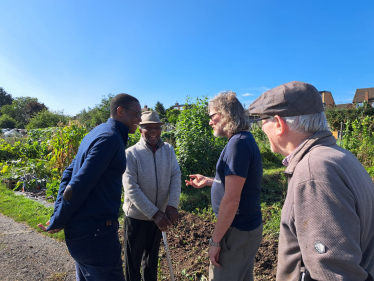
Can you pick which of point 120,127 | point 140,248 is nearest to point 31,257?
point 140,248

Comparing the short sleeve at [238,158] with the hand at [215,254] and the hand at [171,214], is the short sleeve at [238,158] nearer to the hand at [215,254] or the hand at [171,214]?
the hand at [215,254]

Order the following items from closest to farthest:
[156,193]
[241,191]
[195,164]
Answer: [241,191] → [156,193] → [195,164]

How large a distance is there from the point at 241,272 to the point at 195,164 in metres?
4.23

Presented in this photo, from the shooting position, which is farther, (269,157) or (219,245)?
(269,157)

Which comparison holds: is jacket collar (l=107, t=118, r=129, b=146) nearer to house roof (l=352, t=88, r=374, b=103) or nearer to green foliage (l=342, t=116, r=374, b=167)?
green foliage (l=342, t=116, r=374, b=167)

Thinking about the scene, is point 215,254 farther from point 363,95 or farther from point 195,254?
point 363,95

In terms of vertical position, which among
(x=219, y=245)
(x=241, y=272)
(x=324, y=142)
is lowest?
(x=241, y=272)

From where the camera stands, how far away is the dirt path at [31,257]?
3.17m

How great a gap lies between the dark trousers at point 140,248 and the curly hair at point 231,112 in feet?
4.76

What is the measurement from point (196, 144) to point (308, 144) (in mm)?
5128

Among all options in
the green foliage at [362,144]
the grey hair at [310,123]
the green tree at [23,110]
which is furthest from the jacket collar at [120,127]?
the green tree at [23,110]

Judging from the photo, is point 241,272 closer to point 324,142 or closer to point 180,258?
point 324,142

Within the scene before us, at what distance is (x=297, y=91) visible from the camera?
1146 millimetres

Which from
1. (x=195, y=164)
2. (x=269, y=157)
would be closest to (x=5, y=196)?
(x=195, y=164)
